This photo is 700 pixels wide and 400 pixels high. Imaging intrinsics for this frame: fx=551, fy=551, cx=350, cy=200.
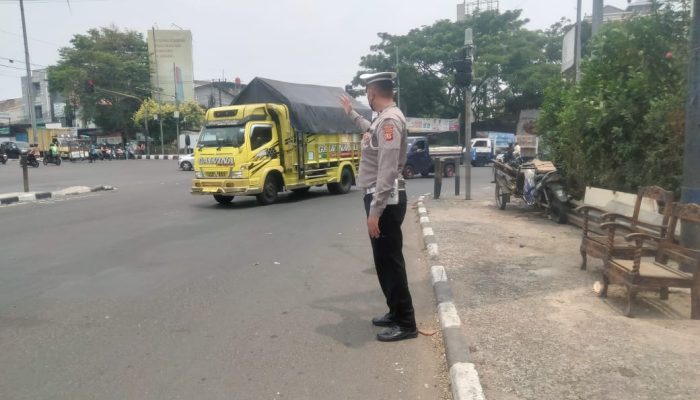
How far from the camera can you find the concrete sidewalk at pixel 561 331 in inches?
129

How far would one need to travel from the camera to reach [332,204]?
13945 mm

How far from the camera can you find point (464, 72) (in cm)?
1304

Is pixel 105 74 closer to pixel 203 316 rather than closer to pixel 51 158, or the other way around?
pixel 51 158

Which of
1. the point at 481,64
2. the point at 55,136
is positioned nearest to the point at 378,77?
the point at 481,64

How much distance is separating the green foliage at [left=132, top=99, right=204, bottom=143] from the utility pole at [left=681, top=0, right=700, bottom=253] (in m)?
49.7

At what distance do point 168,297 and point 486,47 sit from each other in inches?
1505

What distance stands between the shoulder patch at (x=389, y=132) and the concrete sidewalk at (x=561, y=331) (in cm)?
160

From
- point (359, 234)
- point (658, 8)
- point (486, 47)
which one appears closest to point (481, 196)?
point (359, 234)

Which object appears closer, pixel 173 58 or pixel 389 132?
pixel 389 132

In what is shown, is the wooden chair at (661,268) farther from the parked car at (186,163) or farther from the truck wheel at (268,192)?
the parked car at (186,163)

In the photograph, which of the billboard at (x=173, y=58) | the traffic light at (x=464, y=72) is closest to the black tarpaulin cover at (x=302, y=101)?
the traffic light at (x=464, y=72)

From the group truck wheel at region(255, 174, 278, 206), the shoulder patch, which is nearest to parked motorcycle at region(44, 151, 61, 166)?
truck wheel at region(255, 174, 278, 206)

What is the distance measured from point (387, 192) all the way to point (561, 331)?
5.61 ft

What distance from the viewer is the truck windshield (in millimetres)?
13141
